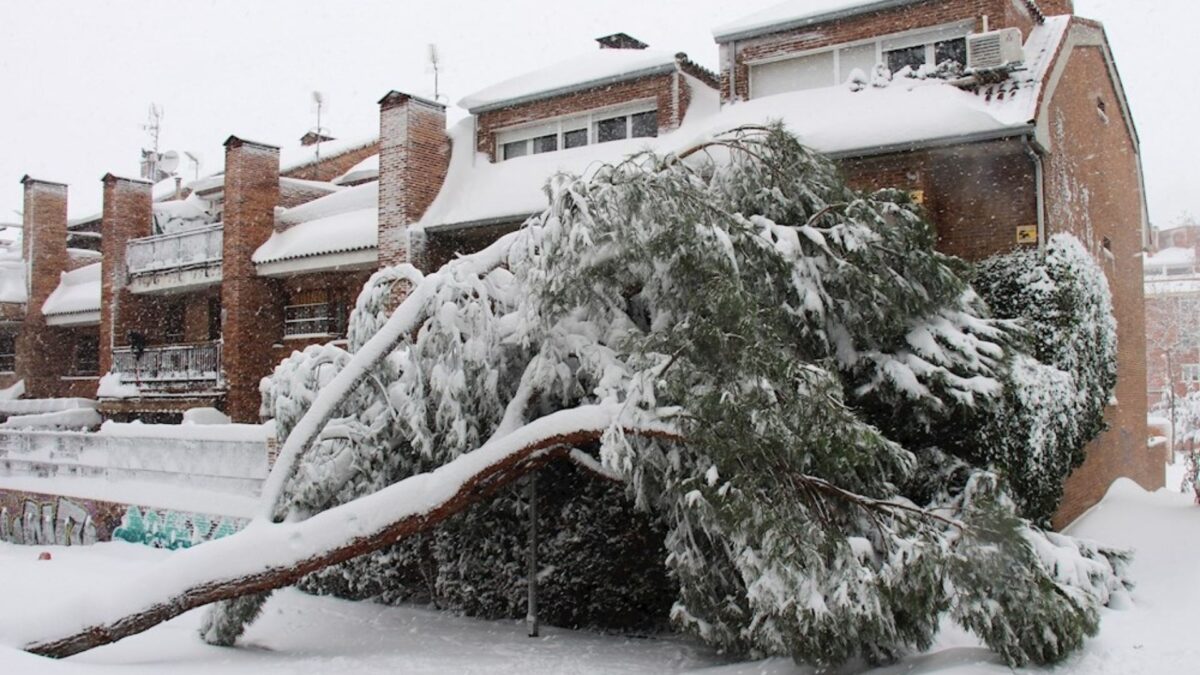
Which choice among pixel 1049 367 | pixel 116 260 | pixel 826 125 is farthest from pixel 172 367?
pixel 1049 367

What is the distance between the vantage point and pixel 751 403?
302 inches

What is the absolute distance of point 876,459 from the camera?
336 inches

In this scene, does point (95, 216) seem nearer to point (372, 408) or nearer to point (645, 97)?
point (645, 97)

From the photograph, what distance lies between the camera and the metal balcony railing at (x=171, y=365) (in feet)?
70.8

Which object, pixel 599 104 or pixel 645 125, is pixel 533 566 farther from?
pixel 599 104

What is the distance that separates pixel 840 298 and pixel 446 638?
577 cm

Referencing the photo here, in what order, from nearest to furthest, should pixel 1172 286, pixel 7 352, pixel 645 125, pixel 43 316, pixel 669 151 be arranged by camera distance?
pixel 669 151
pixel 645 125
pixel 43 316
pixel 7 352
pixel 1172 286

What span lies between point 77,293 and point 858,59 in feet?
76.0

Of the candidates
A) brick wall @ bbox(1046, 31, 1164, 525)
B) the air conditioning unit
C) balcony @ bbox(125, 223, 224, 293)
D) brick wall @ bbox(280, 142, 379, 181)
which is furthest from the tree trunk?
brick wall @ bbox(280, 142, 379, 181)

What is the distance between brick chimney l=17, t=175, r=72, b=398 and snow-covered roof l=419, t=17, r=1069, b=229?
17131mm

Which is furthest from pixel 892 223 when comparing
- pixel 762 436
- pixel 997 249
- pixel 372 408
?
pixel 372 408

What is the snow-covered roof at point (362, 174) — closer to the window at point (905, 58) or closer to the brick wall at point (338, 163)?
the brick wall at point (338, 163)

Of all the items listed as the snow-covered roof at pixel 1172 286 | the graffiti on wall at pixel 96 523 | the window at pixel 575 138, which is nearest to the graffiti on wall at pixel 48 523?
the graffiti on wall at pixel 96 523

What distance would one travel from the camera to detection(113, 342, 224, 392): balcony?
21578 millimetres
